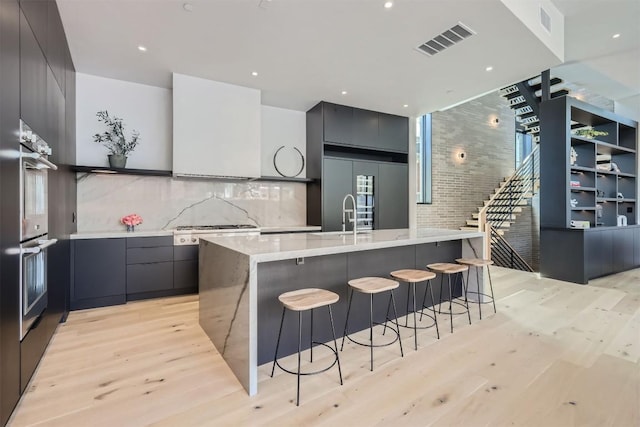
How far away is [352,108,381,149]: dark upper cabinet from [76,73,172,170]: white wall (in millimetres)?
2813

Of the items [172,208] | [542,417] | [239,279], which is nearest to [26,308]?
[239,279]

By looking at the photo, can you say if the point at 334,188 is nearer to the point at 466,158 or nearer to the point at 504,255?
the point at 466,158

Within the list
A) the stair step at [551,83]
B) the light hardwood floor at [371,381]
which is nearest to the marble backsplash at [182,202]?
the light hardwood floor at [371,381]

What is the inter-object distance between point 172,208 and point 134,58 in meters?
1.87

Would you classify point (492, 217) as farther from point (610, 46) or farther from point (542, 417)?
point (542, 417)

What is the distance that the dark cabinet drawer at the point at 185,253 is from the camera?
145 inches

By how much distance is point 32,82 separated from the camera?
1911 mm

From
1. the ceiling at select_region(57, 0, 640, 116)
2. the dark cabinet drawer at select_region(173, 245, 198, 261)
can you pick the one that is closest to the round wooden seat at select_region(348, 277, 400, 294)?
the ceiling at select_region(57, 0, 640, 116)

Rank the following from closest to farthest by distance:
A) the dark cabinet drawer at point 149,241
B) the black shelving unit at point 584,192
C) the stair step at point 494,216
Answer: the dark cabinet drawer at point 149,241
the black shelving unit at point 584,192
the stair step at point 494,216

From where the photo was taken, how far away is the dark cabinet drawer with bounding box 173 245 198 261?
3.68 meters

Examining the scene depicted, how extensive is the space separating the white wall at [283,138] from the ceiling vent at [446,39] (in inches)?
97.3

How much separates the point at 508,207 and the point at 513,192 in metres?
0.54

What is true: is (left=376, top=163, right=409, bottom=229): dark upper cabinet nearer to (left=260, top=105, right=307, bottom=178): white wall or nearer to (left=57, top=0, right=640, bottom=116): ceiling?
(left=57, top=0, right=640, bottom=116): ceiling

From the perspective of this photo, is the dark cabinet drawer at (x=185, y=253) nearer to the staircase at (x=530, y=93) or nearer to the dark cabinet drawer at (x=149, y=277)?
the dark cabinet drawer at (x=149, y=277)
